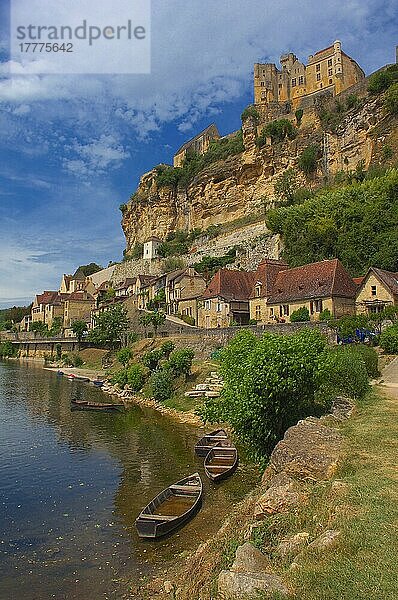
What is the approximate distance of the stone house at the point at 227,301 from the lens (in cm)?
4972

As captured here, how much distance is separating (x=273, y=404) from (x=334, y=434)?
343cm

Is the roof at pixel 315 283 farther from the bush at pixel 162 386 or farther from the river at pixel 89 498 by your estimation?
the river at pixel 89 498

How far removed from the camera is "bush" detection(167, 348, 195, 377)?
116 ft

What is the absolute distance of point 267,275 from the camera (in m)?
47.0

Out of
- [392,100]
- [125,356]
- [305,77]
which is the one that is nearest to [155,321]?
[125,356]

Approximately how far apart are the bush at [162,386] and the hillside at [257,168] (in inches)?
1501

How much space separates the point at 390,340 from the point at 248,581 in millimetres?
23921

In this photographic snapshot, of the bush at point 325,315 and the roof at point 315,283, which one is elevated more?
the roof at point 315,283

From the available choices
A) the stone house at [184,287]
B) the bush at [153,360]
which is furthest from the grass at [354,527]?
the stone house at [184,287]

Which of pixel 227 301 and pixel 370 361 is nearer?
pixel 370 361

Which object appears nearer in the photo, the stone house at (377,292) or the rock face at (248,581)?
the rock face at (248,581)

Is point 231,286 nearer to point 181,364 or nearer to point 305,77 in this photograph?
point 181,364

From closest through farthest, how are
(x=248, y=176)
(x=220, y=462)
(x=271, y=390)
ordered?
(x=271, y=390)
(x=220, y=462)
(x=248, y=176)

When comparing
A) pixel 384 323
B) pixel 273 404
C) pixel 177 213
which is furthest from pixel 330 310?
pixel 177 213
